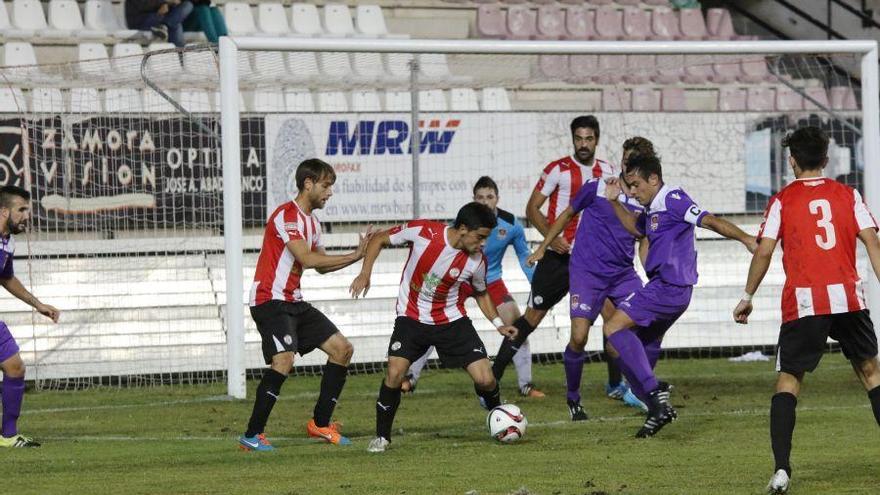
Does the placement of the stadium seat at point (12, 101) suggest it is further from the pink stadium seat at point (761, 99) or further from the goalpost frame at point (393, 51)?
the pink stadium seat at point (761, 99)

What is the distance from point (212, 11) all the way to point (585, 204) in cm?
896

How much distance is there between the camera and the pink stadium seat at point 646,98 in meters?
19.6

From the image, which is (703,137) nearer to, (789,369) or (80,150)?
(80,150)

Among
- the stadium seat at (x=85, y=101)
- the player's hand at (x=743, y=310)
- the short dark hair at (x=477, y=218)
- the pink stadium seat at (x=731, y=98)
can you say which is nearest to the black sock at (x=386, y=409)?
the short dark hair at (x=477, y=218)

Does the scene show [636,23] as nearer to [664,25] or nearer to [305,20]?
[664,25]

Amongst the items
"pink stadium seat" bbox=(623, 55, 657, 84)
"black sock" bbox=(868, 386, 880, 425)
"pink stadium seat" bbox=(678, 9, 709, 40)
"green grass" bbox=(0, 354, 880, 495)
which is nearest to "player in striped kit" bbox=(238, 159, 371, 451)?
"green grass" bbox=(0, 354, 880, 495)

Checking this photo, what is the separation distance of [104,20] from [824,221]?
13.2 meters

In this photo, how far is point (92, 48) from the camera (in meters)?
17.8

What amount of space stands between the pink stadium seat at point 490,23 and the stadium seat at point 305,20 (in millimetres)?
2476

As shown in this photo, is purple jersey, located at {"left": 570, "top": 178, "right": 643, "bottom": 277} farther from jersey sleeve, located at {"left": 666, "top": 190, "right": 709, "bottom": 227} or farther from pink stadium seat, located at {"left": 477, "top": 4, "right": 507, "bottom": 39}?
pink stadium seat, located at {"left": 477, "top": 4, "right": 507, "bottom": 39}

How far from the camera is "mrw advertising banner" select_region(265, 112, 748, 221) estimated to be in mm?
15875

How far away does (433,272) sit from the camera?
363 inches

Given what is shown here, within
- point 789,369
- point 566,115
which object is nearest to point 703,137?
point 566,115

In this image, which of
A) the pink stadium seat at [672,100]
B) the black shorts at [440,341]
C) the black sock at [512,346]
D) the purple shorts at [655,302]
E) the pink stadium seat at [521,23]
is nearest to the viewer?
the black shorts at [440,341]
